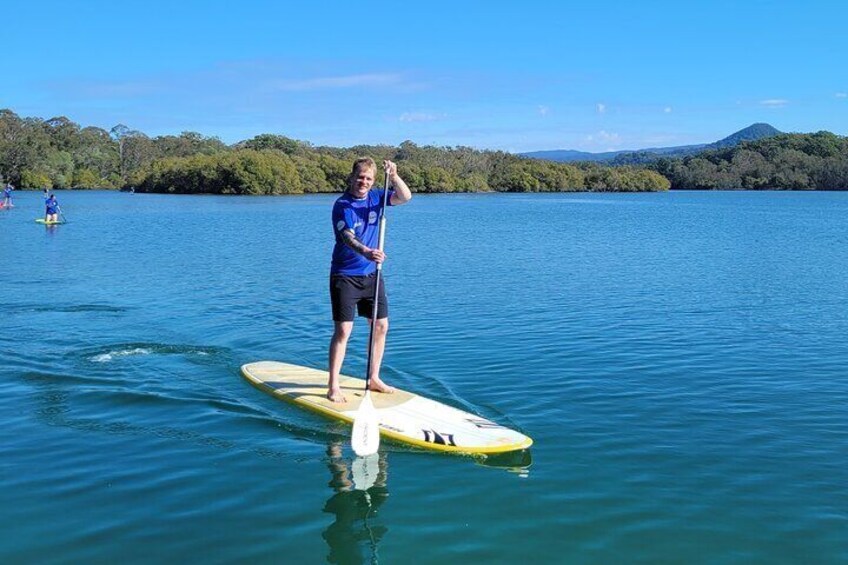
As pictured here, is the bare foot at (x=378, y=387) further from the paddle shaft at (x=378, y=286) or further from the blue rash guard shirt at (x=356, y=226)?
the blue rash guard shirt at (x=356, y=226)

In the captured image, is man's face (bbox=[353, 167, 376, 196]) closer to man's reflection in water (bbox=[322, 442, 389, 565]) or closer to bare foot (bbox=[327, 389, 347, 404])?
bare foot (bbox=[327, 389, 347, 404])

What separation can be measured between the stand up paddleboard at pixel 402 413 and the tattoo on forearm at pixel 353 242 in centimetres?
164

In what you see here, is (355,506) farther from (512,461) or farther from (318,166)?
(318,166)

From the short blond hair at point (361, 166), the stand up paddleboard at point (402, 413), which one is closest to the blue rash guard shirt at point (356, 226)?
the short blond hair at point (361, 166)

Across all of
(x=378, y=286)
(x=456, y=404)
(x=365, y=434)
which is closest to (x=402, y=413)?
(x=365, y=434)

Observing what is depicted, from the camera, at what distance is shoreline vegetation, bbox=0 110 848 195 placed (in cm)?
11931

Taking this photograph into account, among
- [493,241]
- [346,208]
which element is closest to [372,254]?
[346,208]

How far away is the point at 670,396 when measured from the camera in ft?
31.1

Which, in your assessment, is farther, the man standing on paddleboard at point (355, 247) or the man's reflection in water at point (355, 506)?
the man standing on paddleboard at point (355, 247)

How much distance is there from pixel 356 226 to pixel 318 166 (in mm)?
123356

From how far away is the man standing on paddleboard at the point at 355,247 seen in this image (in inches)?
326

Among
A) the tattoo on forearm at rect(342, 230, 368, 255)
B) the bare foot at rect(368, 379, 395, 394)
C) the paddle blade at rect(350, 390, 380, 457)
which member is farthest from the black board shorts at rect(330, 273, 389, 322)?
the paddle blade at rect(350, 390, 380, 457)

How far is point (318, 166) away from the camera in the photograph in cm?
12925

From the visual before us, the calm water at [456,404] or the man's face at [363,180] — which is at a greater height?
the man's face at [363,180]
